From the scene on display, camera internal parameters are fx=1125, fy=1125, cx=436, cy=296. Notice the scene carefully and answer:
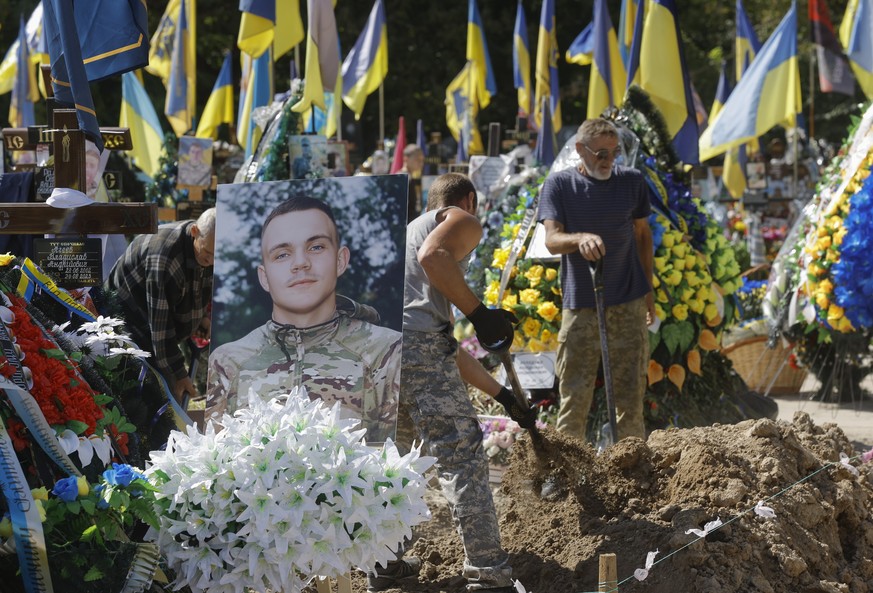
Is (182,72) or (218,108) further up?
(182,72)

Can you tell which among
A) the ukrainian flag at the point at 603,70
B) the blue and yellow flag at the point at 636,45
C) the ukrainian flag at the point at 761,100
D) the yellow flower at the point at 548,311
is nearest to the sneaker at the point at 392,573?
the yellow flower at the point at 548,311

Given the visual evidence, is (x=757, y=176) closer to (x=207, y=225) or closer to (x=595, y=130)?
(x=595, y=130)

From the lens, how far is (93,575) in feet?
9.46

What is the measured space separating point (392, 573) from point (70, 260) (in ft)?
6.16

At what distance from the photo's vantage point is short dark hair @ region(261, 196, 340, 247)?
4.06 m

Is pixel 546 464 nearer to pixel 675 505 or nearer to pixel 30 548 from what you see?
pixel 675 505

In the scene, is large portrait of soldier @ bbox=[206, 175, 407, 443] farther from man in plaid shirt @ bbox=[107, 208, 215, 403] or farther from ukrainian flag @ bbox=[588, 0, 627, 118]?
ukrainian flag @ bbox=[588, 0, 627, 118]

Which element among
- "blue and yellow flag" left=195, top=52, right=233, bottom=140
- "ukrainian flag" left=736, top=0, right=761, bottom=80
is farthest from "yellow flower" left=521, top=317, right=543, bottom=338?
"ukrainian flag" left=736, top=0, right=761, bottom=80

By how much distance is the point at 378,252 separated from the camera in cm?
404

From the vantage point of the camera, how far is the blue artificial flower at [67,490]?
9.86ft

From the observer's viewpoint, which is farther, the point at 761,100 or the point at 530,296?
the point at 761,100

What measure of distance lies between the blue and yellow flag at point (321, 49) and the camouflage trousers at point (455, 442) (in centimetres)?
518

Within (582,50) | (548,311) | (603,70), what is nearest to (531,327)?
(548,311)

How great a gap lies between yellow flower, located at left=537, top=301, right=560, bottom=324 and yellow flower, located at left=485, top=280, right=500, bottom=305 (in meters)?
0.43
